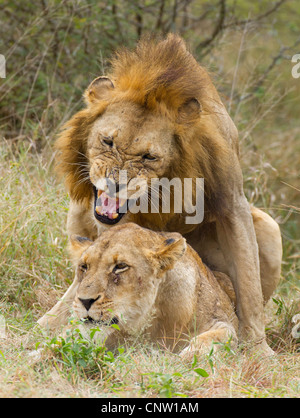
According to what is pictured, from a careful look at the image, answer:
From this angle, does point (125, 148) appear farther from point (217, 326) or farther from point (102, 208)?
point (217, 326)

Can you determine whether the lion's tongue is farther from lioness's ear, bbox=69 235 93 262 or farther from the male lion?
lioness's ear, bbox=69 235 93 262

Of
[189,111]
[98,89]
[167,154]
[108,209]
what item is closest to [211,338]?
[108,209]

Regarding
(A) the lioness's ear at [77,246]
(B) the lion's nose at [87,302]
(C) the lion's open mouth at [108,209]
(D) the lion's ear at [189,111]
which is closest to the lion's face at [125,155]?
(C) the lion's open mouth at [108,209]

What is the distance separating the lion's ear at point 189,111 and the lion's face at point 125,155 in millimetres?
147

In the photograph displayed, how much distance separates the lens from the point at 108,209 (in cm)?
436

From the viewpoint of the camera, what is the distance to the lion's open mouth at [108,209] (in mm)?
4340

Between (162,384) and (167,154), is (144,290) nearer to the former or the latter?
(162,384)

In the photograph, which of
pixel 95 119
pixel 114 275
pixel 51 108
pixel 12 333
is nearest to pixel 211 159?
pixel 95 119

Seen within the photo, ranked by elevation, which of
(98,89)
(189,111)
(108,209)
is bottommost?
(108,209)

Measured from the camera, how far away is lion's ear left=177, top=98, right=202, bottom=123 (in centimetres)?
456

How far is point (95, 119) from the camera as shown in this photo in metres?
4.62

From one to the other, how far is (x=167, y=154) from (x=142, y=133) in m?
0.21

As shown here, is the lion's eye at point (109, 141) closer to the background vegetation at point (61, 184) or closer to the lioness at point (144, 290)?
the lioness at point (144, 290)
